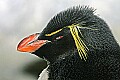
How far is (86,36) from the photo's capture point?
150 centimetres

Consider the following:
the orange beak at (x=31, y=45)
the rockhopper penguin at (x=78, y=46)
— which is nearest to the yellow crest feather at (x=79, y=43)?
the rockhopper penguin at (x=78, y=46)

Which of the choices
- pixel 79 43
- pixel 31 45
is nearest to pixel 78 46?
pixel 79 43

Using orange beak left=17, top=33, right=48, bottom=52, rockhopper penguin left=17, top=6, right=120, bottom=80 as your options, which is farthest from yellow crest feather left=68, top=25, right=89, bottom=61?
orange beak left=17, top=33, right=48, bottom=52

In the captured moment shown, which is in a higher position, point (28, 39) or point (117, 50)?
point (28, 39)

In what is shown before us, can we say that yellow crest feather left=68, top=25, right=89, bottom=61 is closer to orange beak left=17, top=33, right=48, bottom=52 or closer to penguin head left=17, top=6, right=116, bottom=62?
penguin head left=17, top=6, right=116, bottom=62

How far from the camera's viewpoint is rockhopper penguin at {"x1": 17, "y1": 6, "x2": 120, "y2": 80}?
145cm

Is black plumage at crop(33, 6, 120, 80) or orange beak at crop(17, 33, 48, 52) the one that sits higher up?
orange beak at crop(17, 33, 48, 52)

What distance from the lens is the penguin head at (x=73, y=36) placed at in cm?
149

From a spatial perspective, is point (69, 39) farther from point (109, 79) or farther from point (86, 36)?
point (109, 79)

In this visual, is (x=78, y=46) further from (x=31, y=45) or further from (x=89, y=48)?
(x=31, y=45)

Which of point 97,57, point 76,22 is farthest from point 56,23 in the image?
point 97,57

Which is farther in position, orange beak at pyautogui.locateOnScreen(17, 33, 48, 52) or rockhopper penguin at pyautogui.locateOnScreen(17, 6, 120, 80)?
orange beak at pyautogui.locateOnScreen(17, 33, 48, 52)

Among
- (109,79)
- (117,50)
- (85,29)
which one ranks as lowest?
(109,79)

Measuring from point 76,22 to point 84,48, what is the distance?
111 millimetres
